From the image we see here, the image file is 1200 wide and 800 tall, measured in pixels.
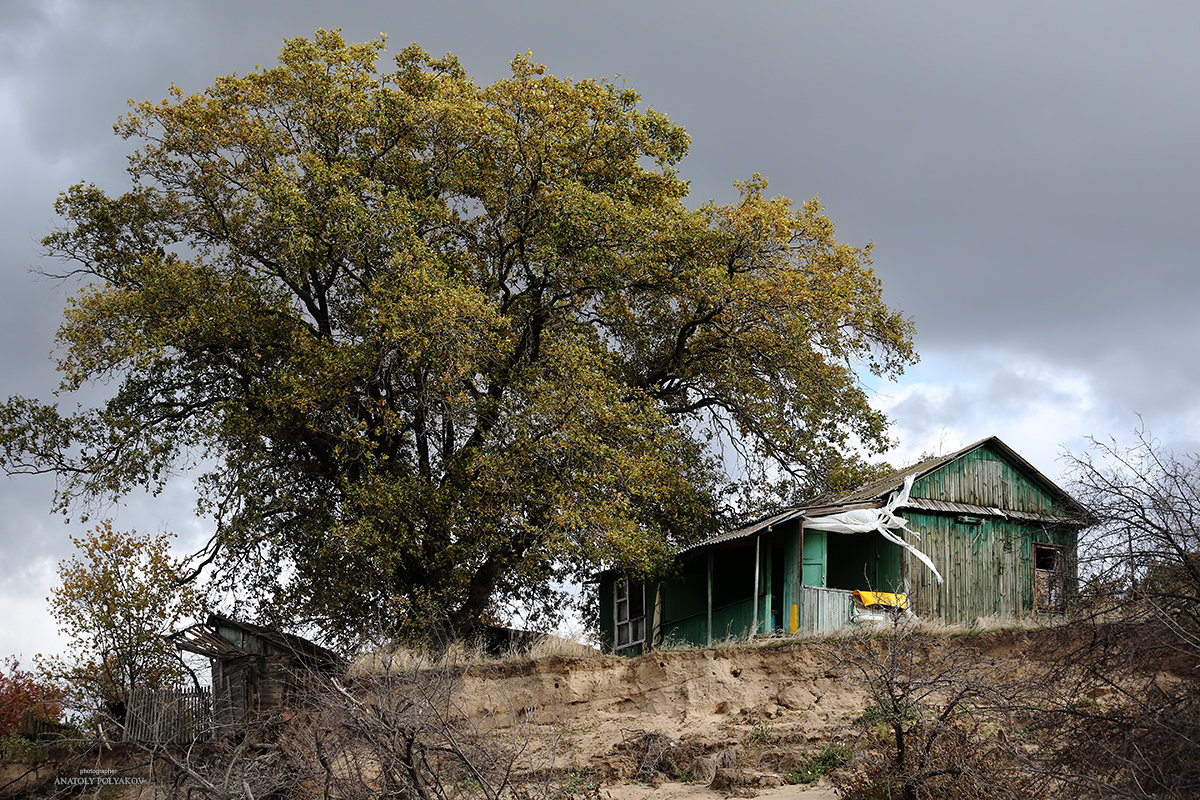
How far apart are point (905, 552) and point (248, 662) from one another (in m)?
13.6

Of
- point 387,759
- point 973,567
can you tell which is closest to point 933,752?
point 387,759

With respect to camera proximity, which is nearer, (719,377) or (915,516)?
(915,516)

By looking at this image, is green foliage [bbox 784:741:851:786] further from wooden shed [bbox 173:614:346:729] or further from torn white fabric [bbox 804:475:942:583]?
wooden shed [bbox 173:614:346:729]

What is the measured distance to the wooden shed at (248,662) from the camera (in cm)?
2280

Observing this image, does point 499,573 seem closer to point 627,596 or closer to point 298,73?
point 627,596

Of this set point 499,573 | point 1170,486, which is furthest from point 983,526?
point 1170,486

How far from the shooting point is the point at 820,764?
1661 cm

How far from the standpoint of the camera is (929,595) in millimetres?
24672

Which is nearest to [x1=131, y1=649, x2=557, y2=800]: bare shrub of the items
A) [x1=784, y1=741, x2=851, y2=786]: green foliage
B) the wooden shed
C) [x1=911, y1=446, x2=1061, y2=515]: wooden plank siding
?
[x1=784, y1=741, x2=851, y2=786]: green foliage

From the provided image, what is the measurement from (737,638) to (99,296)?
49.1 feet

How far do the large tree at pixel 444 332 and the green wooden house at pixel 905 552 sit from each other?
1706mm

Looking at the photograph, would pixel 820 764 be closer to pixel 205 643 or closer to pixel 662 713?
pixel 662 713

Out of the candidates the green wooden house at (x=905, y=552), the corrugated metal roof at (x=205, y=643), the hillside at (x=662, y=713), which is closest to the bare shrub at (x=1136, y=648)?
the hillside at (x=662, y=713)

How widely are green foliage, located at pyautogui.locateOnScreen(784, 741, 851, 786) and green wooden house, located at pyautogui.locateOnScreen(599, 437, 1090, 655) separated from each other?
553cm
